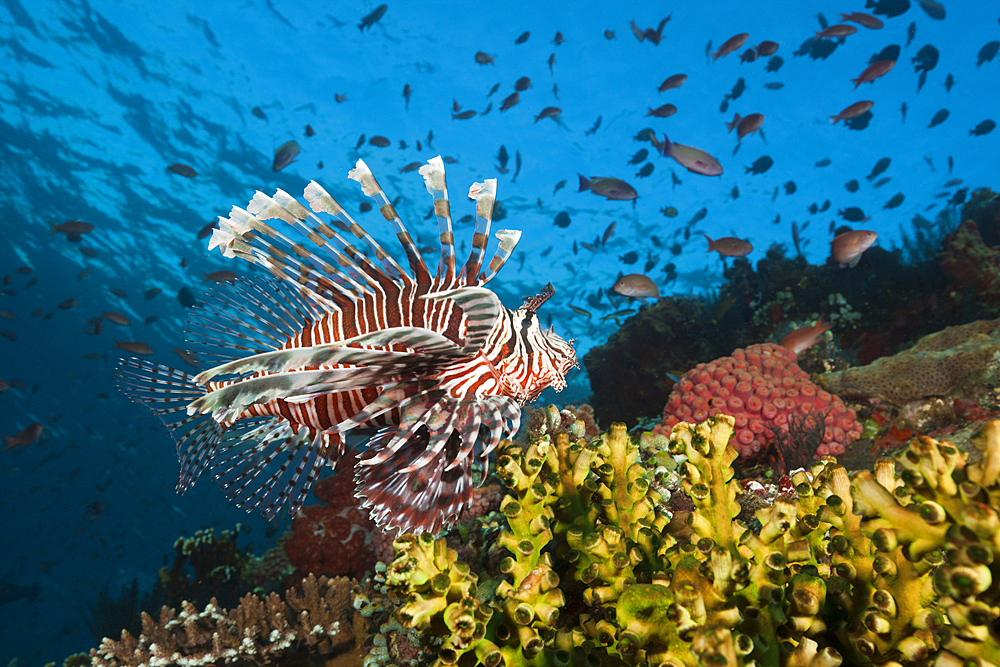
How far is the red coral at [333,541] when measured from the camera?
19.2ft

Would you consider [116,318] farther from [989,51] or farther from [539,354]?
[989,51]

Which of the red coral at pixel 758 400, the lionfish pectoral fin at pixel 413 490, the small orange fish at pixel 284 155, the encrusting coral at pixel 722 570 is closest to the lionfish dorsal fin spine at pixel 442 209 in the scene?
the lionfish pectoral fin at pixel 413 490

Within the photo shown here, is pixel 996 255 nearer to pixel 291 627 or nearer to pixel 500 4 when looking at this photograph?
pixel 291 627

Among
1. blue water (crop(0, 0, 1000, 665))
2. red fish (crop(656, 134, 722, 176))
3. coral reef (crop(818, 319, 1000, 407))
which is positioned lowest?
coral reef (crop(818, 319, 1000, 407))

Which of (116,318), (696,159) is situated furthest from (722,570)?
(116,318)

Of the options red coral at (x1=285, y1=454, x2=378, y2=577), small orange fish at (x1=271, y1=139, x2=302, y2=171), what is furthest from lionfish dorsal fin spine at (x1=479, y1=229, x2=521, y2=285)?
small orange fish at (x1=271, y1=139, x2=302, y2=171)

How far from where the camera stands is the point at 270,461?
2.30 meters

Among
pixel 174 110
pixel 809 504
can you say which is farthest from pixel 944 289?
pixel 174 110

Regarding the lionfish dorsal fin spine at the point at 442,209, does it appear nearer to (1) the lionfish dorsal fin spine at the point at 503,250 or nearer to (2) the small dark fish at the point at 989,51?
(1) the lionfish dorsal fin spine at the point at 503,250

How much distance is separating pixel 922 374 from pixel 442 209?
5900mm

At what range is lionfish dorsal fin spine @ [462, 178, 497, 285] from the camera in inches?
81.5

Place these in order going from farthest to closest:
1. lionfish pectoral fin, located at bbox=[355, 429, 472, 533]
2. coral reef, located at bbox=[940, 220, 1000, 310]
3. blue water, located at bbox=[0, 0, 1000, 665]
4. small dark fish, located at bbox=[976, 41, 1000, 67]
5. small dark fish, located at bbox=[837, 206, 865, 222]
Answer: blue water, located at bbox=[0, 0, 1000, 665]
small dark fish, located at bbox=[976, 41, 1000, 67]
small dark fish, located at bbox=[837, 206, 865, 222]
coral reef, located at bbox=[940, 220, 1000, 310]
lionfish pectoral fin, located at bbox=[355, 429, 472, 533]

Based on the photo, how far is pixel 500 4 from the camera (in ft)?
60.0

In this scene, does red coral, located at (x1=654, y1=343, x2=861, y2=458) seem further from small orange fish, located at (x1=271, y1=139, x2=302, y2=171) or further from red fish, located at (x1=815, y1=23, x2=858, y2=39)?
small orange fish, located at (x1=271, y1=139, x2=302, y2=171)
